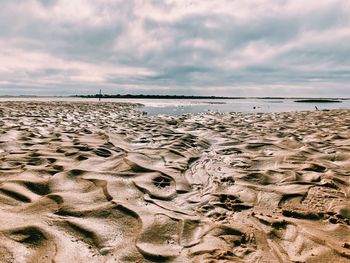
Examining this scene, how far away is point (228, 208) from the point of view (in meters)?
3.94

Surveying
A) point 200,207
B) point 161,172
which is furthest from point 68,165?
point 200,207

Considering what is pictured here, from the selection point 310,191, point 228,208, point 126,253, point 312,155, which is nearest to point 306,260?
point 228,208

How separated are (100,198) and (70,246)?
3.66 feet

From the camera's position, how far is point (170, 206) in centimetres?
390

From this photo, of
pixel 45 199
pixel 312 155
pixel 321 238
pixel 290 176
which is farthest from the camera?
pixel 312 155

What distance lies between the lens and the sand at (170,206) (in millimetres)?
2801

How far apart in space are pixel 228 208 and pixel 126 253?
64.5 inches

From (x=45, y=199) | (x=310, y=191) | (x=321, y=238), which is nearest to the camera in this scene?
(x=321, y=238)

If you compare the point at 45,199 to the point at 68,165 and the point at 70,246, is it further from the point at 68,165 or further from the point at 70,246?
the point at 68,165

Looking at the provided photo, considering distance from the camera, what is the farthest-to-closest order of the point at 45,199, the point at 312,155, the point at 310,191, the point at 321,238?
the point at 312,155 → the point at 310,191 → the point at 45,199 → the point at 321,238

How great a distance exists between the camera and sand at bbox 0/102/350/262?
2801 mm

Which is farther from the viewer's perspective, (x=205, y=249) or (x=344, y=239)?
(x=344, y=239)

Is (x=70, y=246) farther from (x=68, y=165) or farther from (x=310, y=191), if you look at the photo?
(x=310, y=191)

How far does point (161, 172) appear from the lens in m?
5.25
